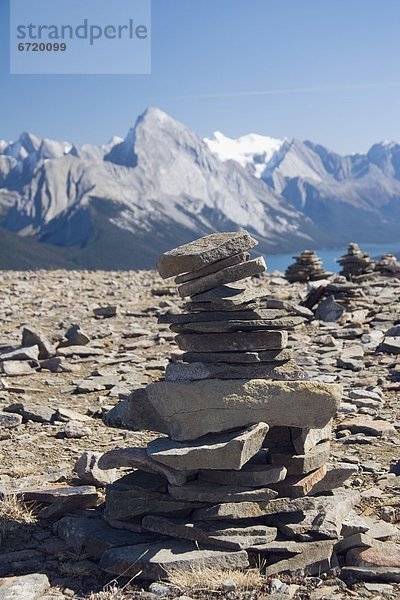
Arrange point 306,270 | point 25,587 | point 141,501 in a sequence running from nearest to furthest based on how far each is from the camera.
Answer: point 25,587 < point 141,501 < point 306,270

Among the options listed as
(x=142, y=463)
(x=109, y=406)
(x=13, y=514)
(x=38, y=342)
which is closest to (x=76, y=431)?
(x=109, y=406)

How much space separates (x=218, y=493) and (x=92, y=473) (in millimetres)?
2421

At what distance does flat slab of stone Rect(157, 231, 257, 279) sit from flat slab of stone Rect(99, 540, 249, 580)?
308 cm

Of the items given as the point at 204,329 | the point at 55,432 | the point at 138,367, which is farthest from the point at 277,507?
the point at 138,367

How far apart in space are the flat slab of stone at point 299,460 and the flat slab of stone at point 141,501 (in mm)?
1103

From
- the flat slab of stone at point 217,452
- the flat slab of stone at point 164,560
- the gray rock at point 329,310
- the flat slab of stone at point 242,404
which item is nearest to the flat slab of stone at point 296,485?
the flat slab of stone at point 217,452

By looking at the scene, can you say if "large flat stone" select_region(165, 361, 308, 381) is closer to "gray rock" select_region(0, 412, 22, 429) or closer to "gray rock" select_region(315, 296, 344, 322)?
"gray rock" select_region(0, 412, 22, 429)

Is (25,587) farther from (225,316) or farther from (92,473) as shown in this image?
(225,316)

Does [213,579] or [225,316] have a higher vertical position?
[225,316]

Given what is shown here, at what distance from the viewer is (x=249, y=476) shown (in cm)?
761

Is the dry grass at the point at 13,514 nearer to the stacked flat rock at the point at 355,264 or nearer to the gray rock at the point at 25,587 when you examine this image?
the gray rock at the point at 25,587

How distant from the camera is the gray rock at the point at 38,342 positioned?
17625 mm

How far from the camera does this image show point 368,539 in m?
7.39

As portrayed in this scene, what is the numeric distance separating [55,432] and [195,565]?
533 centimetres
